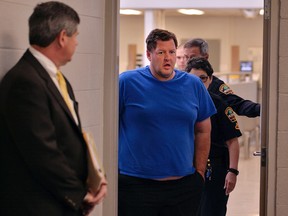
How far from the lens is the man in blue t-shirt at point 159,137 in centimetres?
301

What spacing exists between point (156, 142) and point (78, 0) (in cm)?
81

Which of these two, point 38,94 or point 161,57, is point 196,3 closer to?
point 161,57

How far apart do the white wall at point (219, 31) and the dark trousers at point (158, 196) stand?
37.6ft

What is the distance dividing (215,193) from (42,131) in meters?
2.07

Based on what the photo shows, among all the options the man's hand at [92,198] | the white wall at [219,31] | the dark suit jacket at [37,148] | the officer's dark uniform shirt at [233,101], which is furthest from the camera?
the white wall at [219,31]

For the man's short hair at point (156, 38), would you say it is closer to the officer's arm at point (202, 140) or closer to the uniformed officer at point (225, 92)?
the officer's arm at point (202, 140)

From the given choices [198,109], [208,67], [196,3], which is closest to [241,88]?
[196,3]

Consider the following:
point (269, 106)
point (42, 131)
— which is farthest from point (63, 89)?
point (269, 106)

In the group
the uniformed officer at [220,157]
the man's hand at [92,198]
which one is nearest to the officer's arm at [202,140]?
the uniformed officer at [220,157]

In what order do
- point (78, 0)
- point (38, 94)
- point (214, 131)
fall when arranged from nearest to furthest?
point (38, 94) → point (78, 0) → point (214, 131)

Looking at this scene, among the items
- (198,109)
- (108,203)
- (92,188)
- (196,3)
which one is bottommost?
(108,203)

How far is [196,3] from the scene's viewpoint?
895 centimetres

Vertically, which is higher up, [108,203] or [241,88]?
[241,88]

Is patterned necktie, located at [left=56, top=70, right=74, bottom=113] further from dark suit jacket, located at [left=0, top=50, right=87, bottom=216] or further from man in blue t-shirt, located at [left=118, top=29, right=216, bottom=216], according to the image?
man in blue t-shirt, located at [left=118, top=29, right=216, bottom=216]
